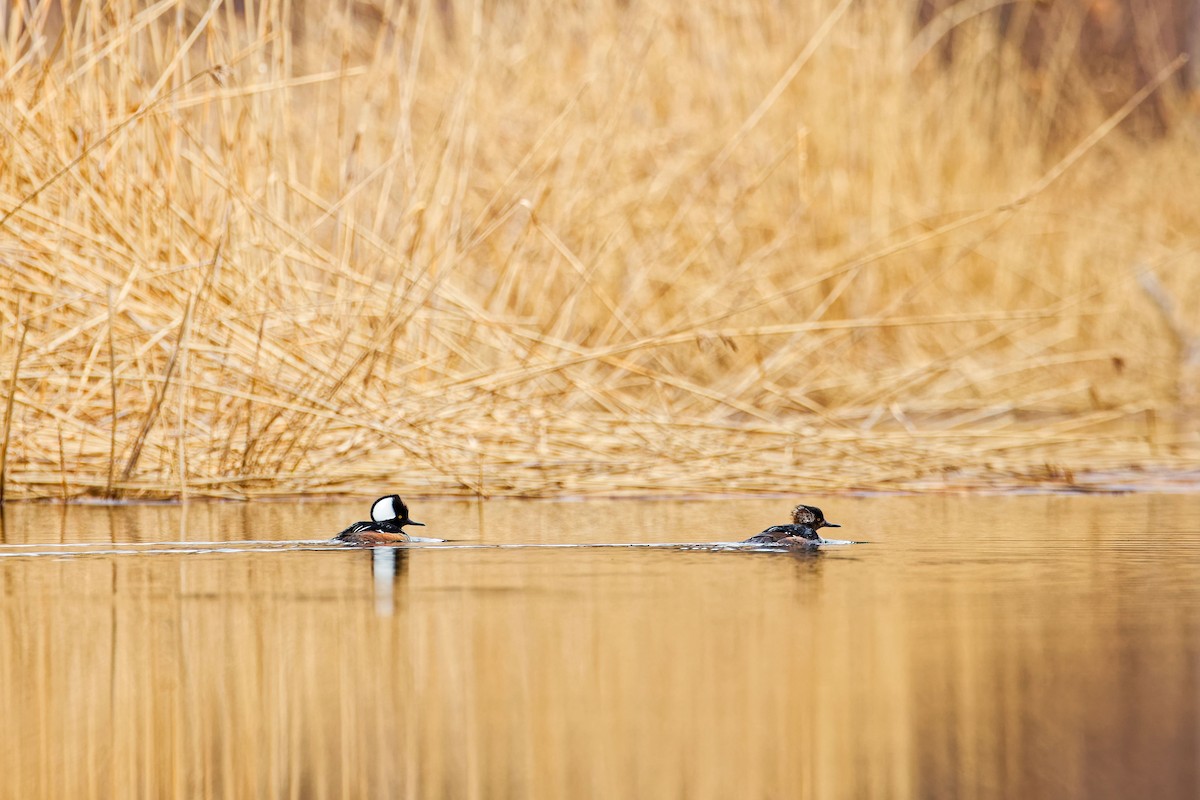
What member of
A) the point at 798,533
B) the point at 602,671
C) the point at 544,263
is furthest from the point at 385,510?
the point at 544,263

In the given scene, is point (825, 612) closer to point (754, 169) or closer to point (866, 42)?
point (754, 169)

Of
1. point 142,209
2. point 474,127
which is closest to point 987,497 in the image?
point 474,127

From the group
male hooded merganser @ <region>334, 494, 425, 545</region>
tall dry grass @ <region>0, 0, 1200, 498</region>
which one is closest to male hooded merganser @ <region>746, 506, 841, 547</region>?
male hooded merganser @ <region>334, 494, 425, 545</region>

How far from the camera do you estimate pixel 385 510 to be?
3764 millimetres

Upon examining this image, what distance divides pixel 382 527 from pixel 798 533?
0.82 m

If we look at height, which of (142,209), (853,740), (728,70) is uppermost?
(728,70)

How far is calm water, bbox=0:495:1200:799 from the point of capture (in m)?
1.71

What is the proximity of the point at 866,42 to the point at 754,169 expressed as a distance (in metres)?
0.88

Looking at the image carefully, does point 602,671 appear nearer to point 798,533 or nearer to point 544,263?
point 798,533

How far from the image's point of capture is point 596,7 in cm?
711

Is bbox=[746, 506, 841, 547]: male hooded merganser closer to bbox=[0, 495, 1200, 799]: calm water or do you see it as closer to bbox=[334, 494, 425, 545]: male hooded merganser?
bbox=[0, 495, 1200, 799]: calm water

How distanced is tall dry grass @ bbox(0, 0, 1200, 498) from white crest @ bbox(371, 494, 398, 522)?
96cm

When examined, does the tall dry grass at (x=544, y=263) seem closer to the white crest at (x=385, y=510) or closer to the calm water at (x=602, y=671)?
the white crest at (x=385, y=510)

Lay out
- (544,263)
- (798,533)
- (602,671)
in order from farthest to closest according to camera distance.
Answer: (544,263)
(798,533)
(602,671)
